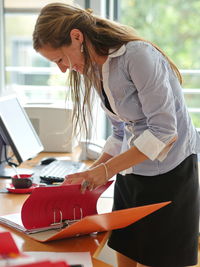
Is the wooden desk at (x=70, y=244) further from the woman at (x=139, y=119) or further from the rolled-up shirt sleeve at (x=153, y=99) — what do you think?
Result: the rolled-up shirt sleeve at (x=153, y=99)

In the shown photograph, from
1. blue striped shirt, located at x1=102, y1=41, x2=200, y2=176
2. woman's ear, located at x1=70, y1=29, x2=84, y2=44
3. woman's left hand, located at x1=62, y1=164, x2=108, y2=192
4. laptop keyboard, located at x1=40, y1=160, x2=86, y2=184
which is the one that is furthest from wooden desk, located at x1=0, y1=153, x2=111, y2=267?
laptop keyboard, located at x1=40, y1=160, x2=86, y2=184

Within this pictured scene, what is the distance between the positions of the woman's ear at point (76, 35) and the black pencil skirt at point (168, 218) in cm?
49

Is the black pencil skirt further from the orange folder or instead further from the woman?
the orange folder

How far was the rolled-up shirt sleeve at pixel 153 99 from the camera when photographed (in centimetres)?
142

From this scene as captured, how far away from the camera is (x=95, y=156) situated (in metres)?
2.94

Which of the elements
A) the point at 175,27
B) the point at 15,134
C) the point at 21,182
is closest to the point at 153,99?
the point at 21,182

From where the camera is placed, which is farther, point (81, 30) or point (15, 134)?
point (15, 134)

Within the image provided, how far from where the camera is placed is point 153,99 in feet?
4.66

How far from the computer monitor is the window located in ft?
4.06

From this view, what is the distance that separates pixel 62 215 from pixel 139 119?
0.39 m

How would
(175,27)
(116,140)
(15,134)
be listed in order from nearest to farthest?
(116,140), (15,134), (175,27)

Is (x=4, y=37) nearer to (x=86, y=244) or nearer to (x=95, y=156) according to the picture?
(x=95, y=156)

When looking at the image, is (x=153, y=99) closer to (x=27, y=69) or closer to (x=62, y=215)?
(x=62, y=215)

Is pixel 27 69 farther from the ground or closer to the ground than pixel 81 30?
closer to the ground
